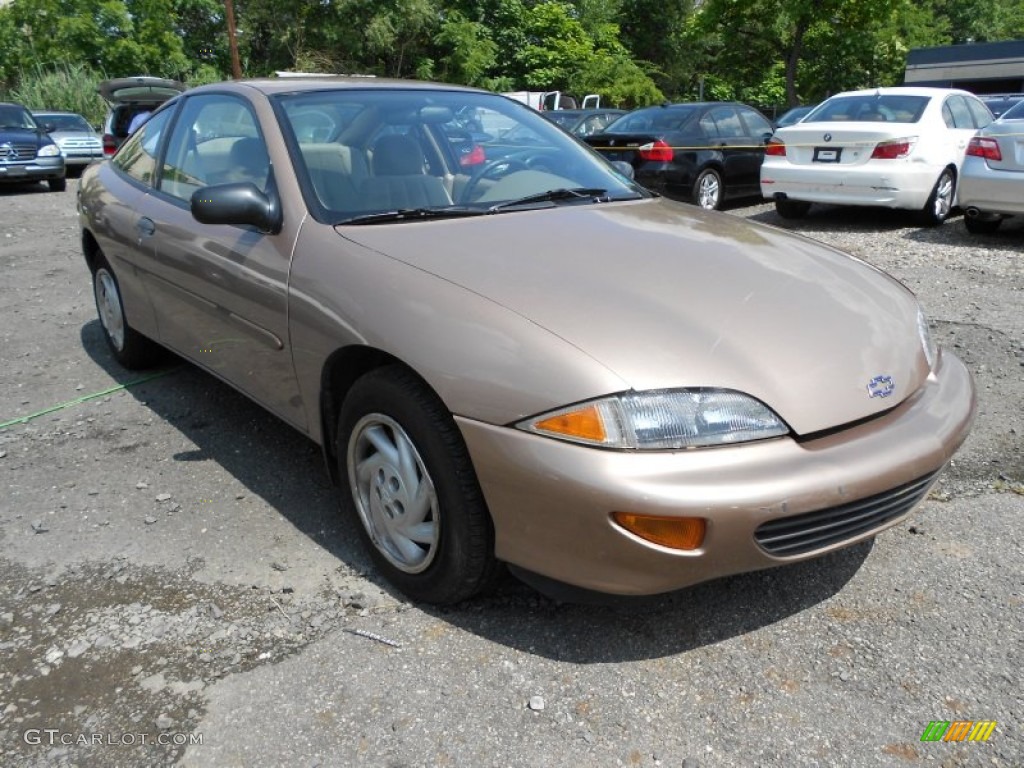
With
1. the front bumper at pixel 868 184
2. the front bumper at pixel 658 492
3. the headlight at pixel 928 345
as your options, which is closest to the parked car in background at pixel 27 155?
the front bumper at pixel 868 184

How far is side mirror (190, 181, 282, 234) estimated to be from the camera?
8.99 feet

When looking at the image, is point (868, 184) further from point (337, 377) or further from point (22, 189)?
point (22, 189)

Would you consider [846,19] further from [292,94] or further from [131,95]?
[292,94]

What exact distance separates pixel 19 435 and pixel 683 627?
10.4 feet

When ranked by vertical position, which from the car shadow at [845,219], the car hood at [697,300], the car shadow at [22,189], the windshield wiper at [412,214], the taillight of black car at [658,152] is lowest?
the car shadow at [22,189]

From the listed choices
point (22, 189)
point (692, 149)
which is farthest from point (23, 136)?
point (692, 149)

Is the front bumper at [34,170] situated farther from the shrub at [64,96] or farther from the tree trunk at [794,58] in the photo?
the tree trunk at [794,58]

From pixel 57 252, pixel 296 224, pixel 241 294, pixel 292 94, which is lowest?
pixel 57 252

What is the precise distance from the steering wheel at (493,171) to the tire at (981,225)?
639 cm

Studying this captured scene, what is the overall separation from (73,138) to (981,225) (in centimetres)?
1685

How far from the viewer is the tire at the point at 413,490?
88.0 inches

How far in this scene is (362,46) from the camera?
113ft

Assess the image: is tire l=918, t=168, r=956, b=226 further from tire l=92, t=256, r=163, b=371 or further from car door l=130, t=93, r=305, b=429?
tire l=92, t=256, r=163, b=371

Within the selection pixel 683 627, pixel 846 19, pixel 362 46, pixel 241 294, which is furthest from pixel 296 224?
pixel 362 46
